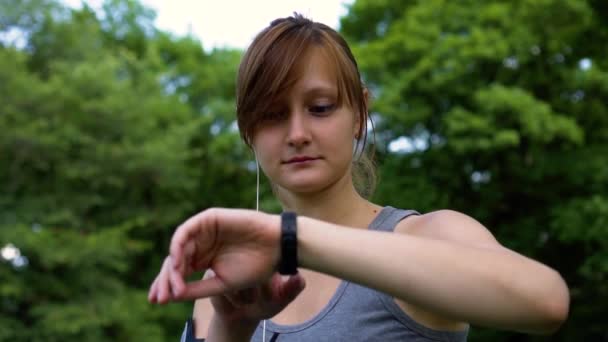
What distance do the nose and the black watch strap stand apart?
0.37 m

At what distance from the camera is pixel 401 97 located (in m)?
10.7

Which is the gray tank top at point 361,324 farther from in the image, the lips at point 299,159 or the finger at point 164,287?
the finger at point 164,287

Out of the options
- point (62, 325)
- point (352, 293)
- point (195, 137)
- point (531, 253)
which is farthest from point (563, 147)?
point (352, 293)

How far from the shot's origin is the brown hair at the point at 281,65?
124 centimetres

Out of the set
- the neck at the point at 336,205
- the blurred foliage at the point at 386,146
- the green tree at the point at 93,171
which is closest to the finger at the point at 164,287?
the neck at the point at 336,205

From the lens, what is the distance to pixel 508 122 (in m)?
9.92

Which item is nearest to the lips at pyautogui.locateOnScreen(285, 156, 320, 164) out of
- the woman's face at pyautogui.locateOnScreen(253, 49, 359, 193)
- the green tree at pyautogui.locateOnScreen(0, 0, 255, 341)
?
the woman's face at pyautogui.locateOnScreen(253, 49, 359, 193)

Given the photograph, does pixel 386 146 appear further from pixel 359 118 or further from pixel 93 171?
pixel 359 118

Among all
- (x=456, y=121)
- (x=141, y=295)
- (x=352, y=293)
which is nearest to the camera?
(x=352, y=293)

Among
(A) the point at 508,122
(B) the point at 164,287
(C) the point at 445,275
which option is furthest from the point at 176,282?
(A) the point at 508,122

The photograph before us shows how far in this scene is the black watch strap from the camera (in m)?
0.87

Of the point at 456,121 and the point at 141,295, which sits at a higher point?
the point at 456,121

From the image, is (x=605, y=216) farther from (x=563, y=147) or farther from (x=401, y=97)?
(x=401, y=97)

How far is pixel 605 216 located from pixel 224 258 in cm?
897
